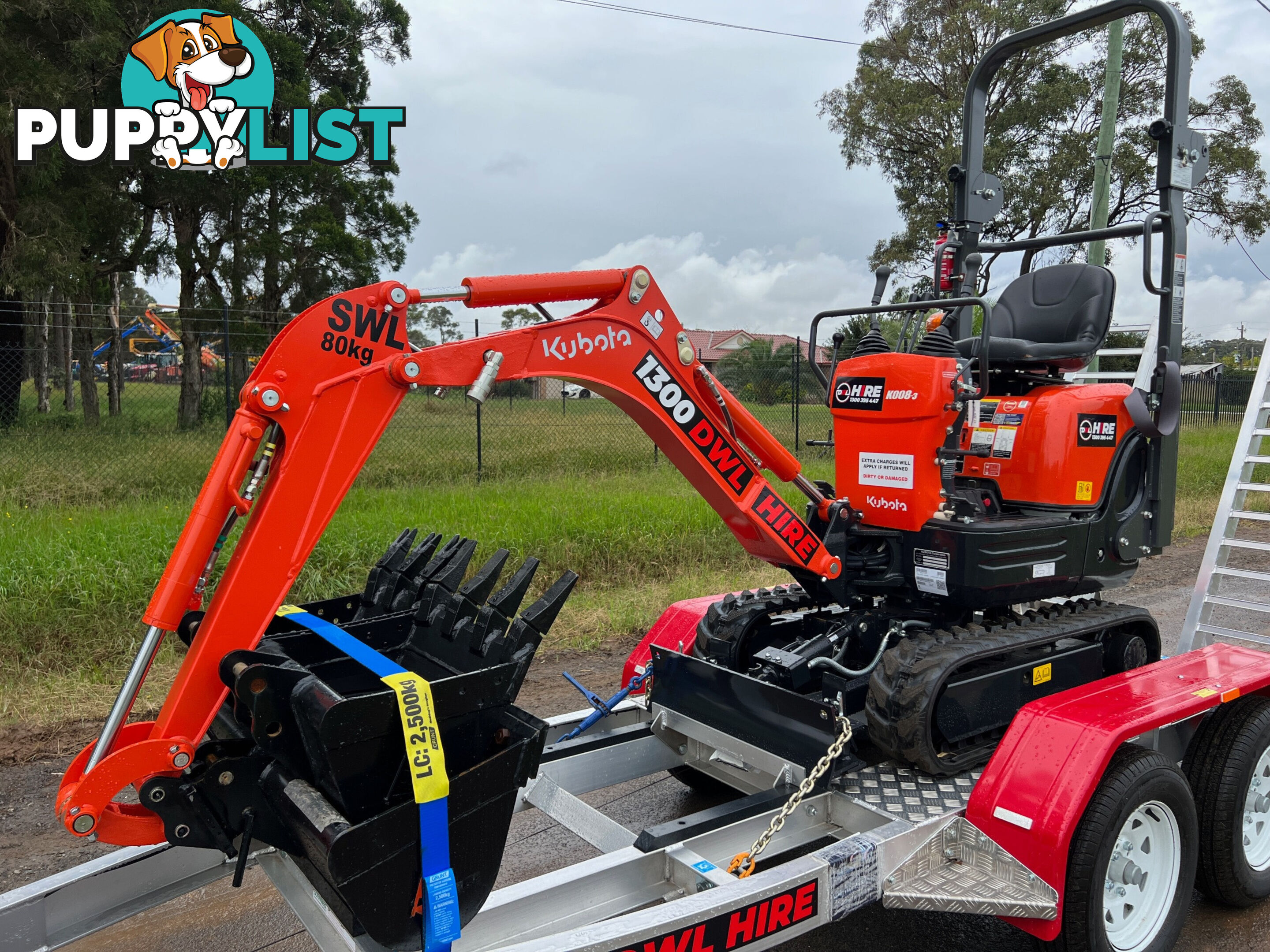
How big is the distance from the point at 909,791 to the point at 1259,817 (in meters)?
1.70

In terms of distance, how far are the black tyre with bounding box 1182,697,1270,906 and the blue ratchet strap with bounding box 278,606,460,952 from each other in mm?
2958

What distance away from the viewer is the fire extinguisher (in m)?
5.26

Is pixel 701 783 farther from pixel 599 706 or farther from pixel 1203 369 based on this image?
pixel 1203 369

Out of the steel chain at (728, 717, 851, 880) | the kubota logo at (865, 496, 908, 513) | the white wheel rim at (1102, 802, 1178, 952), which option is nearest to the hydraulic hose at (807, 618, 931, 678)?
the steel chain at (728, 717, 851, 880)

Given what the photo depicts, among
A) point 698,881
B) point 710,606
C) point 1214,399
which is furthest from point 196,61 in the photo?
point 1214,399

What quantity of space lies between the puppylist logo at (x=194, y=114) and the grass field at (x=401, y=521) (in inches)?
163

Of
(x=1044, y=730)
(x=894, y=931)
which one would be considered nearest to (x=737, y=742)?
(x=894, y=931)

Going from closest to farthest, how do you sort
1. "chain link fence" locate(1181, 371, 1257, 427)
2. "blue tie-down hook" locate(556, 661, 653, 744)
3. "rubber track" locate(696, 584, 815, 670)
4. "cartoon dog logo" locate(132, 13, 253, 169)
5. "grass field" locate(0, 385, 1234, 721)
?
"blue tie-down hook" locate(556, 661, 653, 744), "rubber track" locate(696, 584, 815, 670), "grass field" locate(0, 385, 1234, 721), "cartoon dog logo" locate(132, 13, 253, 169), "chain link fence" locate(1181, 371, 1257, 427)

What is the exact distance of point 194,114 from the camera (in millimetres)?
13180

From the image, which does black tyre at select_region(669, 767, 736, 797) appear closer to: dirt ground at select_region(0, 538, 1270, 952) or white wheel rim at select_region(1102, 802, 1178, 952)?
dirt ground at select_region(0, 538, 1270, 952)

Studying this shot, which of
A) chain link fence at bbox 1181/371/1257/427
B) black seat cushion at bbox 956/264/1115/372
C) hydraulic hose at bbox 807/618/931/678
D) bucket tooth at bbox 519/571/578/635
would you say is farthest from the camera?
chain link fence at bbox 1181/371/1257/427

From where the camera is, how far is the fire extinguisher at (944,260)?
17.3ft

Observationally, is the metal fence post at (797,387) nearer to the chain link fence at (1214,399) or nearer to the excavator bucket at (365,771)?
the excavator bucket at (365,771)

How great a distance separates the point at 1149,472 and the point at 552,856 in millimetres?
3199
